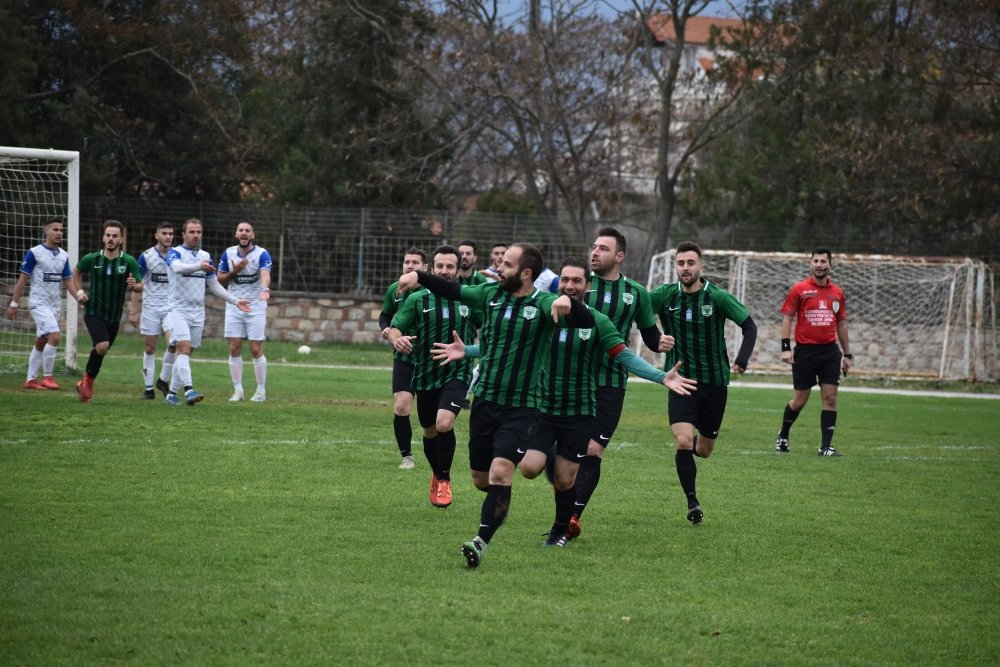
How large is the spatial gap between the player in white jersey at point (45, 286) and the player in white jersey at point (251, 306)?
2.17 meters

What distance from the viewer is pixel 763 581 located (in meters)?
6.65

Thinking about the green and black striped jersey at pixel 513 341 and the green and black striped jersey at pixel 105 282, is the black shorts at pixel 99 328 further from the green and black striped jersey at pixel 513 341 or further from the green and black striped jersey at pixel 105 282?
the green and black striped jersey at pixel 513 341

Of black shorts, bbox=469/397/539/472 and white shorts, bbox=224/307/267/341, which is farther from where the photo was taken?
white shorts, bbox=224/307/267/341

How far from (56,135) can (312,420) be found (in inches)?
713

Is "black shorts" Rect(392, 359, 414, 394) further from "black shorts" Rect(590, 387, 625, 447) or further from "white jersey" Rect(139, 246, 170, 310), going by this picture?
"white jersey" Rect(139, 246, 170, 310)

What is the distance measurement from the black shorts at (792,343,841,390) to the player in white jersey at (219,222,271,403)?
274 inches

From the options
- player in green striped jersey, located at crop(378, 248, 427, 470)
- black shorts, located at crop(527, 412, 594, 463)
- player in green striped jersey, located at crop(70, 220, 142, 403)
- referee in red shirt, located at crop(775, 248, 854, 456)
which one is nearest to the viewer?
black shorts, located at crop(527, 412, 594, 463)

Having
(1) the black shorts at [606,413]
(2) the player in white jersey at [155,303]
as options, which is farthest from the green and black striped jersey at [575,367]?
(2) the player in white jersey at [155,303]

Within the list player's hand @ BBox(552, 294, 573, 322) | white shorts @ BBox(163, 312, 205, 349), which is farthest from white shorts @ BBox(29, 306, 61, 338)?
player's hand @ BBox(552, 294, 573, 322)

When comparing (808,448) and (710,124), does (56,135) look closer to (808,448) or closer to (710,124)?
(710,124)

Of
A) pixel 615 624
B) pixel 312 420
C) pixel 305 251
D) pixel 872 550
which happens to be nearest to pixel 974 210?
pixel 305 251

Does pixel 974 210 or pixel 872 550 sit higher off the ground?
pixel 974 210

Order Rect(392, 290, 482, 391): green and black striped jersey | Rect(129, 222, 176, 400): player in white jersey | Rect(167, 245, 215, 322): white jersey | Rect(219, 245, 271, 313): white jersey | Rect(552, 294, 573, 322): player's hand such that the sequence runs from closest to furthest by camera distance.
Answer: Rect(552, 294, 573, 322): player's hand < Rect(392, 290, 482, 391): green and black striped jersey < Rect(167, 245, 215, 322): white jersey < Rect(129, 222, 176, 400): player in white jersey < Rect(219, 245, 271, 313): white jersey

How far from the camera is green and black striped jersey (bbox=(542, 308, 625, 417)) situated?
289 inches
